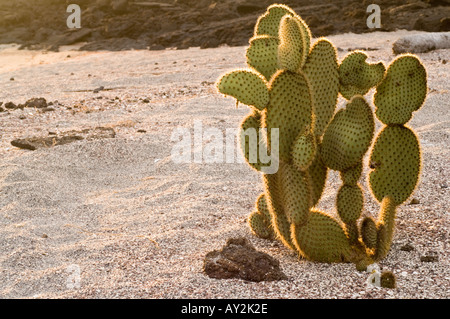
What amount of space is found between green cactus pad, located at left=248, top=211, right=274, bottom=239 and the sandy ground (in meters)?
0.05

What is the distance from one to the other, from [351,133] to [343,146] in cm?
8

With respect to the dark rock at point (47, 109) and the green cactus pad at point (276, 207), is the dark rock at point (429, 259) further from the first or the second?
the dark rock at point (47, 109)

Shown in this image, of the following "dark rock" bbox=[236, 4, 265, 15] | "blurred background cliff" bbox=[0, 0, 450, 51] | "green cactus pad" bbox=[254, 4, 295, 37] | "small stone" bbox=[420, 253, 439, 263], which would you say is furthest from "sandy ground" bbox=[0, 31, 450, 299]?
"dark rock" bbox=[236, 4, 265, 15]

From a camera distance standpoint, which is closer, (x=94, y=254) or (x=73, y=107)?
(x=94, y=254)

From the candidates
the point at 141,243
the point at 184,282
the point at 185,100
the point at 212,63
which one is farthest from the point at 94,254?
the point at 212,63

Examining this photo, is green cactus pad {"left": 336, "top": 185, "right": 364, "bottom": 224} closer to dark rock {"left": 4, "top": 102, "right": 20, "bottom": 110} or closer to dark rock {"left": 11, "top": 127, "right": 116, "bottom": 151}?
dark rock {"left": 11, "top": 127, "right": 116, "bottom": 151}

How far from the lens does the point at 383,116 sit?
327 cm

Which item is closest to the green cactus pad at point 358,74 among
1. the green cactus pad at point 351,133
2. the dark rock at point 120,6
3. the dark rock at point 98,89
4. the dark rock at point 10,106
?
the green cactus pad at point 351,133

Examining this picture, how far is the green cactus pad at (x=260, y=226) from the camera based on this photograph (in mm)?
3789

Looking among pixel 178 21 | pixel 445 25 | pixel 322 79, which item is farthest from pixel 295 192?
pixel 178 21

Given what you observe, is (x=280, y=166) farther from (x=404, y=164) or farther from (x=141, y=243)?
(x=141, y=243)

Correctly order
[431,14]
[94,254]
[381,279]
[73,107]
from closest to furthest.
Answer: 1. [381,279]
2. [94,254]
3. [73,107]
4. [431,14]

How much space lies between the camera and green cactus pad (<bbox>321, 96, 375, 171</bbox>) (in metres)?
3.11

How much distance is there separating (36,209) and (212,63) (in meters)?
7.32
